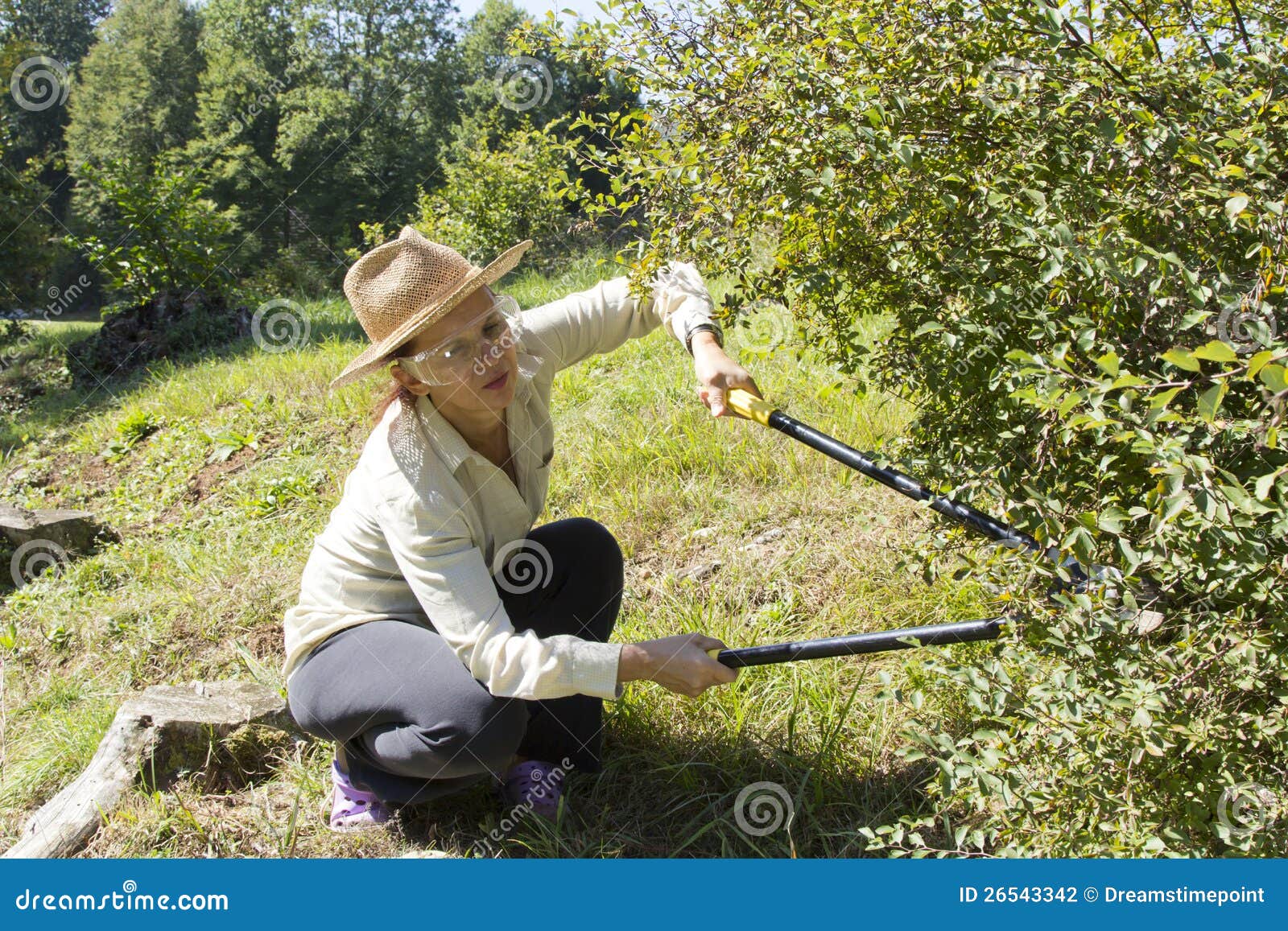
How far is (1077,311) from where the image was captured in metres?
1.90

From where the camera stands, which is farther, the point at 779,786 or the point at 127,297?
the point at 127,297

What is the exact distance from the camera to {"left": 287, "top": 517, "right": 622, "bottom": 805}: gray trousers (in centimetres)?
240

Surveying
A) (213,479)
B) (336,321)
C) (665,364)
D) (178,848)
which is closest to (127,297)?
(336,321)

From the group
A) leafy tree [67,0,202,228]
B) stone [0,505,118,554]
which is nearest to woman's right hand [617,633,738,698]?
stone [0,505,118,554]

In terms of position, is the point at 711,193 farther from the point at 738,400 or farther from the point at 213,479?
the point at 213,479

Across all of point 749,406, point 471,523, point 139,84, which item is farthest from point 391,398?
point 139,84

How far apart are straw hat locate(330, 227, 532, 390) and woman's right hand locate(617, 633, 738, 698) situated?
894mm

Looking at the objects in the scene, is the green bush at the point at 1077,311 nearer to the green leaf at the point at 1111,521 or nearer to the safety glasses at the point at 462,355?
the green leaf at the point at 1111,521

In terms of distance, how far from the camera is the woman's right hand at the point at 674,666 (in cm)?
216

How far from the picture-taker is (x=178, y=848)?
104 inches

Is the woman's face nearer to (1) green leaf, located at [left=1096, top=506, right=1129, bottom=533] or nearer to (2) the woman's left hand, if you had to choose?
(2) the woman's left hand

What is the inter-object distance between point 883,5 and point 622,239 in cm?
952

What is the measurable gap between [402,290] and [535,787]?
4.41ft

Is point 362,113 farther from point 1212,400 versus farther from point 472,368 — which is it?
point 1212,400
